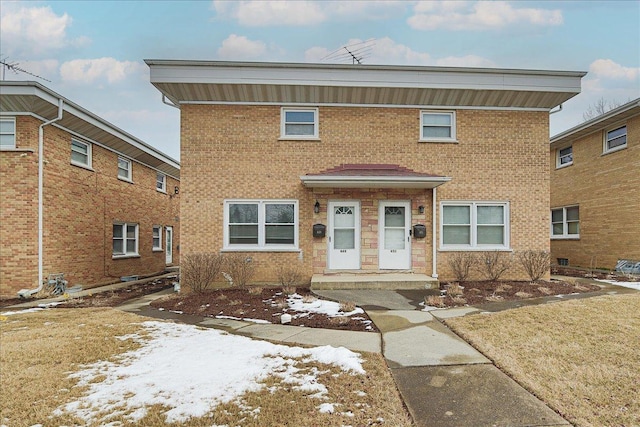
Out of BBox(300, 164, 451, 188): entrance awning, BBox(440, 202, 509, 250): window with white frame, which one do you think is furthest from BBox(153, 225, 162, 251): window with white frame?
BBox(440, 202, 509, 250): window with white frame

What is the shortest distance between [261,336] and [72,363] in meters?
2.59

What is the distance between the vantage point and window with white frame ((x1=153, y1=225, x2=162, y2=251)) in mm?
17750

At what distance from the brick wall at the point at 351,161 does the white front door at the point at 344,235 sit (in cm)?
24

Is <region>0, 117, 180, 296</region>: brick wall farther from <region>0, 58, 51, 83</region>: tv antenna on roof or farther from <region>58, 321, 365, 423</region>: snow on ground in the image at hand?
<region>58, 321, 365, 423</region>: snow on ground

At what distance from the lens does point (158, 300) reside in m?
8.96

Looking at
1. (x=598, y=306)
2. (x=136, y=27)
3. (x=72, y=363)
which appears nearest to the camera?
(x=72, y=363)

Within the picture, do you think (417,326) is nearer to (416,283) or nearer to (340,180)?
(416,283)

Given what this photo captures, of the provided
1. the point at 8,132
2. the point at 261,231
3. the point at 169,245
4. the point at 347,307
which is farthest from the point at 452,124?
the point at 169,245

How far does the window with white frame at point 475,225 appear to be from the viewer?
1075 centimetres

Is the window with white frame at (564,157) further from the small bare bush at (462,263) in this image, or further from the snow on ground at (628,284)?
the small bare bush at (462,263)

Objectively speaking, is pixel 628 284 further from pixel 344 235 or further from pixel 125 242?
pixel 125 242

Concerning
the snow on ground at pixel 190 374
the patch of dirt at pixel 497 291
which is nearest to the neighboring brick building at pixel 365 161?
the patch of dirt at pixel 497 291

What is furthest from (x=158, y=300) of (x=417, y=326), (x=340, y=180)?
(x=417, y=326)

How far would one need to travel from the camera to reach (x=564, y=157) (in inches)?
624
